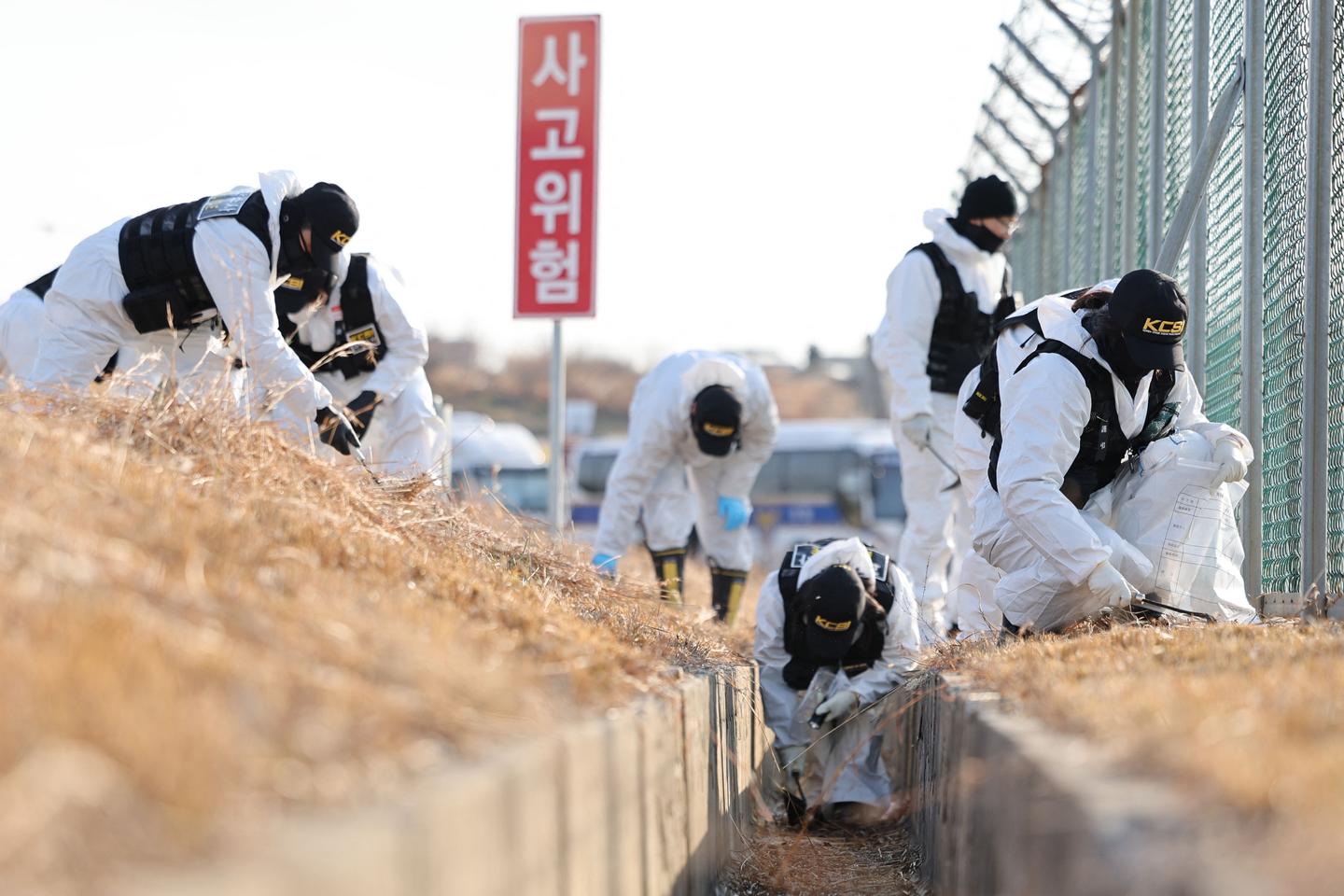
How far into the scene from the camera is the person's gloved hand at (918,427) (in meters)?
7.24

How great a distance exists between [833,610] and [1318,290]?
2053 millimetres

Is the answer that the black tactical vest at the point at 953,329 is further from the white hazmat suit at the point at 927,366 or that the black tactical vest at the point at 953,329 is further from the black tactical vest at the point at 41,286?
the black tactical vest at the point at 41,286

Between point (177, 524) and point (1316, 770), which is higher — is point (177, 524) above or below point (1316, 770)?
above

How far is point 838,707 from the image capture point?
18.7ft

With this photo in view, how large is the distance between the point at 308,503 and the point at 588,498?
82.9 ft

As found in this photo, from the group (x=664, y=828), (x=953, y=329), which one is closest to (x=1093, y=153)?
(x=953, y=329)

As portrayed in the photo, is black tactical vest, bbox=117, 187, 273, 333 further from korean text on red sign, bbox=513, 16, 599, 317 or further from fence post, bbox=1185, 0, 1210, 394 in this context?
fence post, bbox=1185, 0, 1210, 394

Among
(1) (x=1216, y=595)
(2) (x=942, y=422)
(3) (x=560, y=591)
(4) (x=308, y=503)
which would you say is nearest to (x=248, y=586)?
(4) (x=308, y=503)

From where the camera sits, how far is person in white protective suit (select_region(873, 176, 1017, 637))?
719 cm

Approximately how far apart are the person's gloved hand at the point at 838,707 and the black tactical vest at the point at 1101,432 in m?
0.98

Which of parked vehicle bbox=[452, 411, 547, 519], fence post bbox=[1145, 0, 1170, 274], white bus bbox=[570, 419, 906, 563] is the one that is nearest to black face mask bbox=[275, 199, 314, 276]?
fence post bbox=[1145, 0, 1170, 274]

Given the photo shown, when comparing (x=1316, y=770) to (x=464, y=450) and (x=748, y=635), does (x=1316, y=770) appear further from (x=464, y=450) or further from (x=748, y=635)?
(x=464, y=450)

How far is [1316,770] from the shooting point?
199 centimetres

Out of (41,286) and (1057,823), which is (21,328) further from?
(1057,823)
